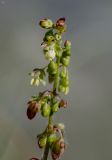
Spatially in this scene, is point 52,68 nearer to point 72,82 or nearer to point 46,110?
point 46,110

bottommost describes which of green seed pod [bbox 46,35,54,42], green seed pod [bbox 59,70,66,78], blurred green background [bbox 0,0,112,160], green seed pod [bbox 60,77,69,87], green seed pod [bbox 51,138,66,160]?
green seed pod [bbox 51,138,66,160]

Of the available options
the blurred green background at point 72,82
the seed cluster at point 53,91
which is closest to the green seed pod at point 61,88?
the seed cluster at point 53,91

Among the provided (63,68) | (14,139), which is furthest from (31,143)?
(63,68)

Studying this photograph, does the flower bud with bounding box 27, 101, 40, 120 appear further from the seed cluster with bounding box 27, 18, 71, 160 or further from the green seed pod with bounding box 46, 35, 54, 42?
the green seed pod with bounding box 46, 35, 54, 42

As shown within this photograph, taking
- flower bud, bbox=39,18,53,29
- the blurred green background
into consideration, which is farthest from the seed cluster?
the blurred green background

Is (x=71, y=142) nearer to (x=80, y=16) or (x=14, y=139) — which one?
(x=14, y=139)

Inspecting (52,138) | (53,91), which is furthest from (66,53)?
(52,138)
